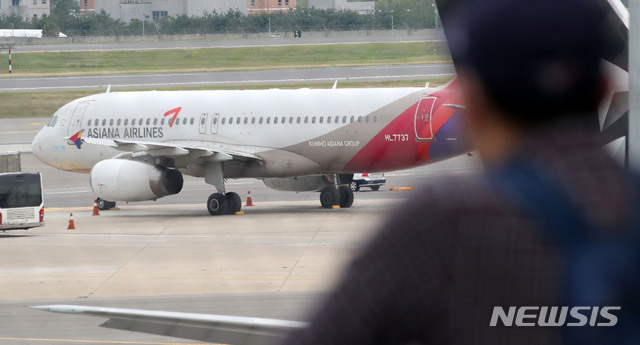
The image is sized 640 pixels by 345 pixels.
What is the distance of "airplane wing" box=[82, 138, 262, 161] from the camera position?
108 feet

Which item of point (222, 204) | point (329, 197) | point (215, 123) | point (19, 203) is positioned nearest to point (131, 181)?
point (222, 204)

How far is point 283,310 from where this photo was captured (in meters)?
18.5

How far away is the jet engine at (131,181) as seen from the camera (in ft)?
108

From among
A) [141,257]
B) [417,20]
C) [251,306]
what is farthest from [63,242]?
[417,20]

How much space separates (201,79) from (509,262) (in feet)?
246

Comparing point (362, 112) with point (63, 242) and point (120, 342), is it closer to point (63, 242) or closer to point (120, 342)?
point (63, 242)

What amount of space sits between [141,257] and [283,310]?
7.66 metres

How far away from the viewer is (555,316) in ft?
4.70

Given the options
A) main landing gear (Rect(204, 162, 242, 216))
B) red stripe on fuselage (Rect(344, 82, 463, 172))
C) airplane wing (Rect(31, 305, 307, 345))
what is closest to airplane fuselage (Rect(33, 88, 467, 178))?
red stripe on fuselage (Rect(344, 82, 463, 172))

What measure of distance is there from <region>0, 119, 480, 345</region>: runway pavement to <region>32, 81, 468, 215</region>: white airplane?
1218 mm

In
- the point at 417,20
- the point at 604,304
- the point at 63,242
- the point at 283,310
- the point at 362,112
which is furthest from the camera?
the point at 362,112

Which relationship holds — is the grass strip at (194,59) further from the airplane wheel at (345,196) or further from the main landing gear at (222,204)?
the main landing gear at (222,204)

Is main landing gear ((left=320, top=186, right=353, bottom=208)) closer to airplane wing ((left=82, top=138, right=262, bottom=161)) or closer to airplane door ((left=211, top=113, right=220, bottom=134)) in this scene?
airplane wing ((left=82, top=138, right=262, bottom=161))

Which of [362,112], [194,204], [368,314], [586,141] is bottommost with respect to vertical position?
[194,204]
